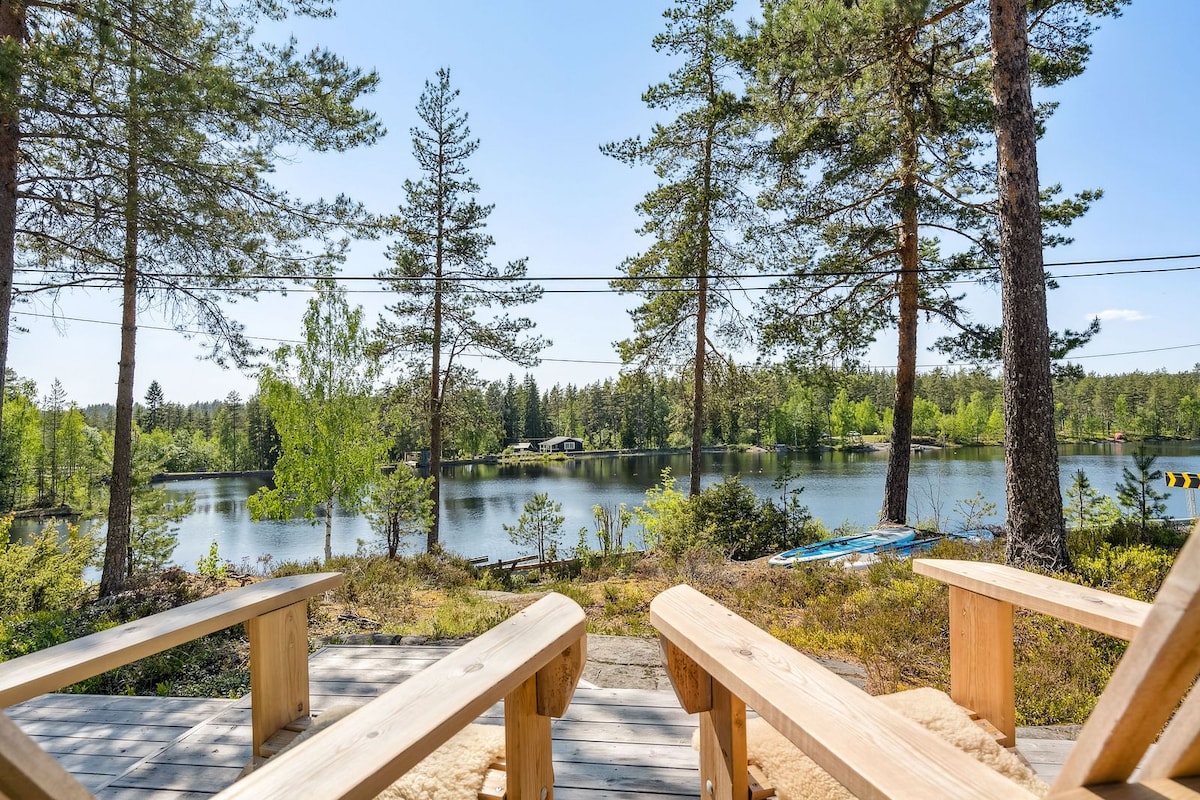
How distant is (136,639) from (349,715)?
906 millimetres

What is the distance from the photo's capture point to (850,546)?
768 centimetres

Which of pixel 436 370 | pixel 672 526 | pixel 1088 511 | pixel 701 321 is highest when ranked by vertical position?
pixel 701 321

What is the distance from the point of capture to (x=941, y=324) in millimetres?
8727

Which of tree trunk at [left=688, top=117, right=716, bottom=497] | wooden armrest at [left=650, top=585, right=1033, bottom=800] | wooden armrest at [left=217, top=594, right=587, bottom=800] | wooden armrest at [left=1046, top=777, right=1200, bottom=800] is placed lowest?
wooden armrest at [left=217, top=594, right=587, bottom=800]

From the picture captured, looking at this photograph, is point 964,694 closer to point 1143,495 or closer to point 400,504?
point 1143,495

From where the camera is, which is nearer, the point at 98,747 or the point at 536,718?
the point at 536,718

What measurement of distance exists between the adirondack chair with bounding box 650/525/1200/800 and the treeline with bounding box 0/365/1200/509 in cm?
794

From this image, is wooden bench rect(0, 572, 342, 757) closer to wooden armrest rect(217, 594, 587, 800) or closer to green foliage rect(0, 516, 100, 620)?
wooden armrest rect(217, 594, 587, 800)

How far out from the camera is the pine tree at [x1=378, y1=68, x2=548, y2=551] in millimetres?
12312


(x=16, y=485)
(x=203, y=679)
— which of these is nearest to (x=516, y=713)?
(x=203, y=679)

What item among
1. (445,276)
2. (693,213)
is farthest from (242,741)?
(445,276)

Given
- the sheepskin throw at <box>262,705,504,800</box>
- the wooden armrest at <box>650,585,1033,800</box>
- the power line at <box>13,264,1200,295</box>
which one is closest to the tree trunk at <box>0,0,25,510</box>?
the power line at <box>13,264,1200,295</box>

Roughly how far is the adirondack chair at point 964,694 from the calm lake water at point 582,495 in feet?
25.1

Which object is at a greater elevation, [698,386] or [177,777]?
[698,386]
